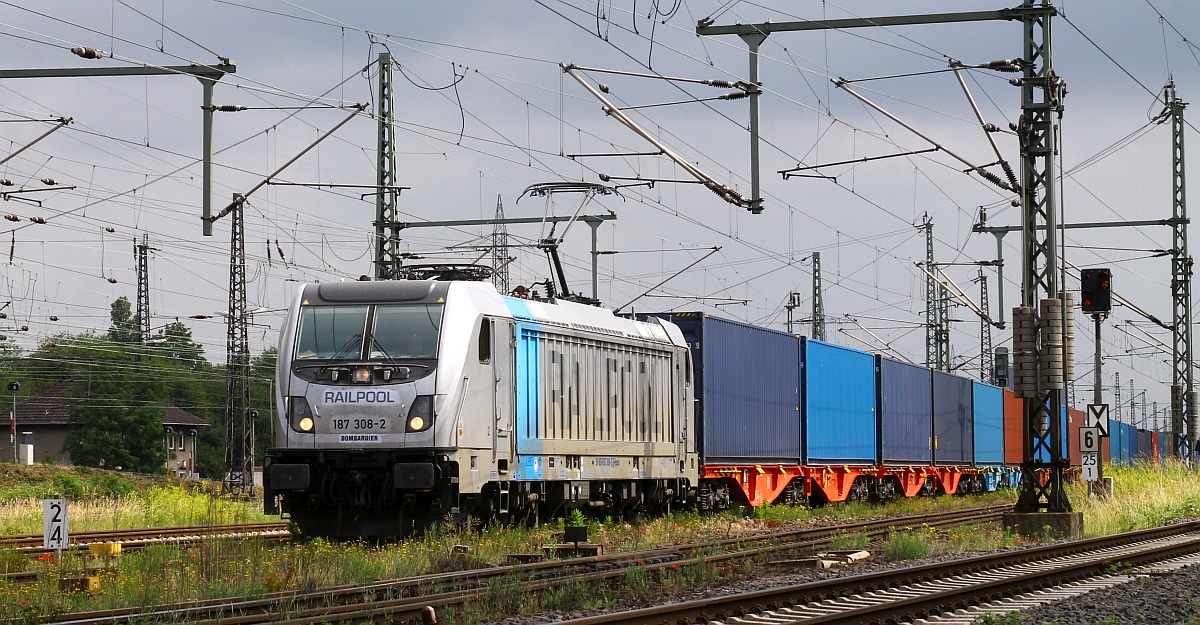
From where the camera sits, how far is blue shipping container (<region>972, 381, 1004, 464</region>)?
41938mm

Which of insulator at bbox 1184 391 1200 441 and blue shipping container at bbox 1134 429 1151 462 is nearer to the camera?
insulator at bbox 1184 391 1200 441

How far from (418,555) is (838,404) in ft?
54.9

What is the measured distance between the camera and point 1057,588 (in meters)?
15.1

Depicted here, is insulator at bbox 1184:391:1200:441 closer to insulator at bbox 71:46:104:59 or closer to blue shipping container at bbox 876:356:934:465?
blue shipping container at bbox 876:356:934:465

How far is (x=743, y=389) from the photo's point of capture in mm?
27078

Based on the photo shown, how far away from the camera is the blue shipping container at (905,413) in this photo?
1346 inches

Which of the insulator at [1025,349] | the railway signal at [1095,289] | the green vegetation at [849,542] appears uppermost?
the railway signal at [1095,289]

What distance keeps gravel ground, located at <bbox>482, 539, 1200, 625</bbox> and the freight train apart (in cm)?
426

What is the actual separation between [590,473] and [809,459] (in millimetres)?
9637

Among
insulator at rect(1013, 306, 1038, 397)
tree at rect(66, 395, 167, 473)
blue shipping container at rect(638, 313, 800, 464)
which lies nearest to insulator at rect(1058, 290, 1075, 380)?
insulator at rect(1013, 306, 1038, 397)

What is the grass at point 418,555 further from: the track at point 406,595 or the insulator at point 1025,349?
the insulator at point 1025,349

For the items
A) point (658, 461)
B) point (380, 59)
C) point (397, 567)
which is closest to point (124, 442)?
point (380, 59)

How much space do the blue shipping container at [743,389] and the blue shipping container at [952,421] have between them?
32.0 ft

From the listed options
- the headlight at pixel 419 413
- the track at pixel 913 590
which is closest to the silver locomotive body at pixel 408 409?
the headlight at pixel 419 413
